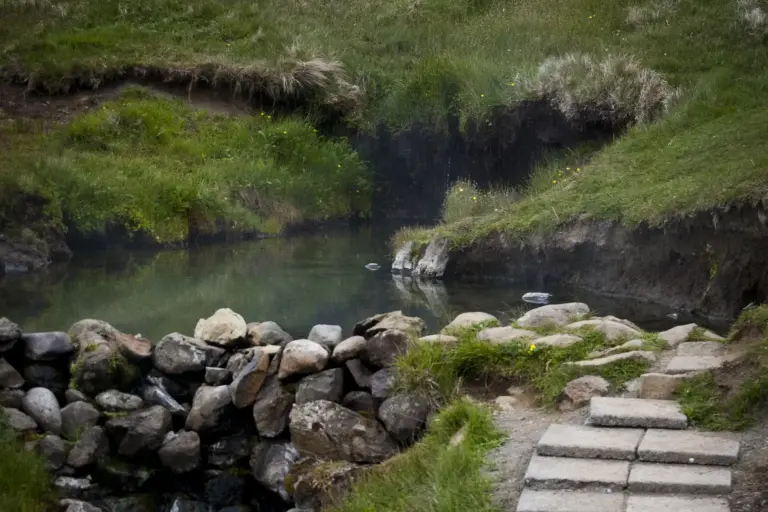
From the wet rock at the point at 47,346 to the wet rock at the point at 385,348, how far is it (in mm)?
2919

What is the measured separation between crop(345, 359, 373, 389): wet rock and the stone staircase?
102 inches

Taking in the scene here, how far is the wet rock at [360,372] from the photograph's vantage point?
297 inches

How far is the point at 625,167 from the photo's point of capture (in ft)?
44.6

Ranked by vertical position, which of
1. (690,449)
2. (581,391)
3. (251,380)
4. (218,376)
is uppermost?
(690,449)

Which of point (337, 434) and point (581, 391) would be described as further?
point (337, 434)

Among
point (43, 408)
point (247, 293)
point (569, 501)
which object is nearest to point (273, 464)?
point (43, 408)

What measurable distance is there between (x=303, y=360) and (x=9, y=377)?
272 centimetres

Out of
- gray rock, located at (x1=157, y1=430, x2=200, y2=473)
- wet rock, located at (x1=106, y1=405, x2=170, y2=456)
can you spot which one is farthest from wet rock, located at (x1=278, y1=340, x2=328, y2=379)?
wet rock, located at (x1=106, y1=405, x2=170, y2=456)

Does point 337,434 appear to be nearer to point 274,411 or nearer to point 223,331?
point 274,411

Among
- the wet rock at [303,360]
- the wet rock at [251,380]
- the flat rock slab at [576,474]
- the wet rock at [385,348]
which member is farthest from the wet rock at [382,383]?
the flat rock slab at [576,474]

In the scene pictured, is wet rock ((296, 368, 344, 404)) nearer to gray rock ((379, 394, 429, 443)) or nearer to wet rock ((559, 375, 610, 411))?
gray rock ((379, 394, 429, 443))

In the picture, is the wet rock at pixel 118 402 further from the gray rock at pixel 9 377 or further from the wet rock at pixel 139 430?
the gray rock at pixel 9 377

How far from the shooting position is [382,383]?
7.29 meters

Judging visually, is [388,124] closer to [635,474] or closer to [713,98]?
[713,98]
